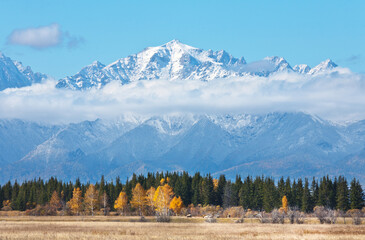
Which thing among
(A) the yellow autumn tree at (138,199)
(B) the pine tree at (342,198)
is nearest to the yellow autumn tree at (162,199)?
(A) the yellow autumn tree at (138,199)

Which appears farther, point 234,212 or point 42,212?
point 42,212

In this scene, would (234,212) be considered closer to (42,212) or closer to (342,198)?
(342,198)

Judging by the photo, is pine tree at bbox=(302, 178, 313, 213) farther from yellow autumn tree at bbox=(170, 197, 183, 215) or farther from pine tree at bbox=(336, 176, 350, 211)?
yellow autumn tree at bbox=(170, 197, 183, 215)

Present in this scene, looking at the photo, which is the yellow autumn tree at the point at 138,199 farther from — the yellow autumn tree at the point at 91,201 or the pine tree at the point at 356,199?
the pine tree at the point at 356,199

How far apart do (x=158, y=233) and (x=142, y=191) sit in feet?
336

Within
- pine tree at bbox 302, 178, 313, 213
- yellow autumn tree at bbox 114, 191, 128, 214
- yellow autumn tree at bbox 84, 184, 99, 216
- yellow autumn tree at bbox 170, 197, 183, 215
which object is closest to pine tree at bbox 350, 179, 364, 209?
pine tree at bbox 302, 178, 313, 213

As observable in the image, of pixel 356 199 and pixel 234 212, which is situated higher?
Answer: pixel 356 199

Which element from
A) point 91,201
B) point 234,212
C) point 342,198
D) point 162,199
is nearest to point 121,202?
point 91,201

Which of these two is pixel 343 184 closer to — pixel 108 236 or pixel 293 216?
pixel 293 216

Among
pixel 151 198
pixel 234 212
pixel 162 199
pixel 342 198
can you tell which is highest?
pixel 151 198

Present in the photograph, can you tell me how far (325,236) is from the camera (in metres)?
88.1

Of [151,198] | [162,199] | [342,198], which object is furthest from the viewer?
[151,198]

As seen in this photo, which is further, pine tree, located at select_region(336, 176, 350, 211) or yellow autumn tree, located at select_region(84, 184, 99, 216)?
yellow autumn tree, located at select_region(84, 184, 99, 216)

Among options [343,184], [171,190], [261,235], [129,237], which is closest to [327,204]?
[343,184]
